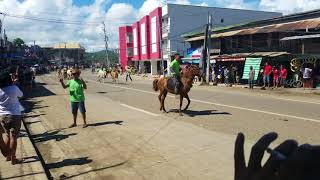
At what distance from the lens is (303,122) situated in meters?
12.5

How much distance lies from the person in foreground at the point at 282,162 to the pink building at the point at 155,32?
55.9 meters

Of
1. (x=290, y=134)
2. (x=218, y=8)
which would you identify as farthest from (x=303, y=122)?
(x=218, y=8)

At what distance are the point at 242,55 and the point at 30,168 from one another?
2675 centimetres

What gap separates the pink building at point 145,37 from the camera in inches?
2685

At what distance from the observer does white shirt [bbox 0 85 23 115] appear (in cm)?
809

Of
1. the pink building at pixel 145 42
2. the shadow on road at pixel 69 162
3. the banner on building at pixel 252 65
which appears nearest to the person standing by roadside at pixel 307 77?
the banner on building at pixel 252 65

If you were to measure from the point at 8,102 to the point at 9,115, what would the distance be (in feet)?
0.81

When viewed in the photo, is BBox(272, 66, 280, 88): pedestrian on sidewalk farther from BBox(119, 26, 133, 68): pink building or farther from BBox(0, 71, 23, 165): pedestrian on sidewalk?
BBox(119, 26, 133, 68): pink building

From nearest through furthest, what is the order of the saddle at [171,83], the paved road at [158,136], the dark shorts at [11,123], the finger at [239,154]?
the finger at [239,154] < the paved road at [158,136] < the dark shorts at [11,123] < the saddle at [171,83]

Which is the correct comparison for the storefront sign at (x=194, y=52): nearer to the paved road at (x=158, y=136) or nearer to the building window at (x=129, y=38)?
the paved road at (x=158, y=136)

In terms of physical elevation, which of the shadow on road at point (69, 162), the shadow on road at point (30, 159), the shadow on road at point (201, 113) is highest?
the shadow on road at point (30, 159)

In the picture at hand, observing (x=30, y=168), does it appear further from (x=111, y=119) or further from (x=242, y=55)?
(x=242, y=55)

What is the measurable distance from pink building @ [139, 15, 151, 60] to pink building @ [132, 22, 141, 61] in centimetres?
150

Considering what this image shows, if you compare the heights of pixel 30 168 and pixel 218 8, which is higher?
pixel 218 8
